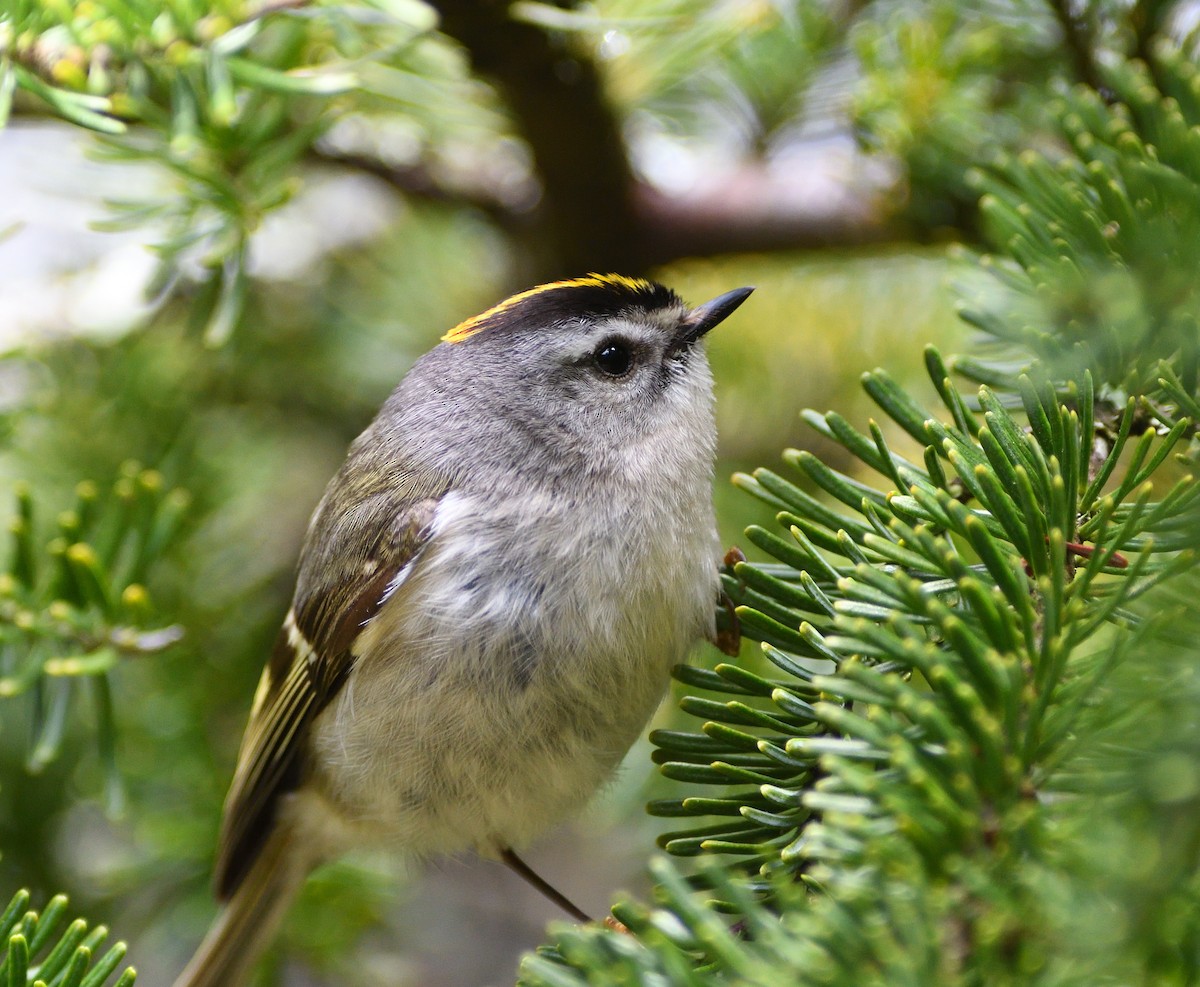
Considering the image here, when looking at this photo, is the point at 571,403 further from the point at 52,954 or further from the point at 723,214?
the point at 52,954

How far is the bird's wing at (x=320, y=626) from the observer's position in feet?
4.36

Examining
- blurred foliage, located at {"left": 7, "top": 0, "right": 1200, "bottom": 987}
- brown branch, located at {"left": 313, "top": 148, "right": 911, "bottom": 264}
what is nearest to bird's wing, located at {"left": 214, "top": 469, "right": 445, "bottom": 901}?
blurred foliage, located at {"left": 7, "top": 0, "right": 1200, "bottom": 987}

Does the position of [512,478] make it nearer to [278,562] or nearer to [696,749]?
[696,749]

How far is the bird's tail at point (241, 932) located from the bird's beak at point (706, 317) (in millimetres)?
1014

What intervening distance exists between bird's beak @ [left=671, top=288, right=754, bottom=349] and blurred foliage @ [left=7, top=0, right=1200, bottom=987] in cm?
25

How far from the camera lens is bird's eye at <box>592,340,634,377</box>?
1.40 m

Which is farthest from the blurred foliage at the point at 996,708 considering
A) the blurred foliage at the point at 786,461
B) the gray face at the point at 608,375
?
the gray face at the point at 608,375

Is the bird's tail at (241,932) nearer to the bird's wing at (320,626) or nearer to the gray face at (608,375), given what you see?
the bird's wing at (320,626)

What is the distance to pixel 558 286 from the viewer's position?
54.5 inches

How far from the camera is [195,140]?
44.4 inches

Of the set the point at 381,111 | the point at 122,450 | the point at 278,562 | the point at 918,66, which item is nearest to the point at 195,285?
the point at 122,450

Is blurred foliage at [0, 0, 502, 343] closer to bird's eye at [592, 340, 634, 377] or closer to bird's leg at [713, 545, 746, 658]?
bird's eye at [592, 340, 634, 377]

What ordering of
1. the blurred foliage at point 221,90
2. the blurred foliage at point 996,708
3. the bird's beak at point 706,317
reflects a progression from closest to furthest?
the blurred foliage at point 996,708 < the blurred foliage at point 221,90 < the bird's beak at point 706,317

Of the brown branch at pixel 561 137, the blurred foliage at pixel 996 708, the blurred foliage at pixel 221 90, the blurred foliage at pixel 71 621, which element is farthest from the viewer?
the brown branch at pixel 561 137
